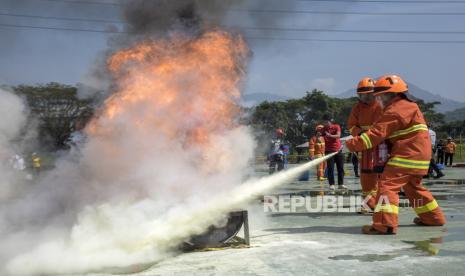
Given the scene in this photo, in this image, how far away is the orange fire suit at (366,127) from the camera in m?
7.35

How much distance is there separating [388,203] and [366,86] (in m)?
2.11

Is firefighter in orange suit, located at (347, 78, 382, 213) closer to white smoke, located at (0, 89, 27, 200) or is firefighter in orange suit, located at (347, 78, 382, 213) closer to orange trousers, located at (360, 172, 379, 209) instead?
orange trousers, located at (360, 172, 379, 209)

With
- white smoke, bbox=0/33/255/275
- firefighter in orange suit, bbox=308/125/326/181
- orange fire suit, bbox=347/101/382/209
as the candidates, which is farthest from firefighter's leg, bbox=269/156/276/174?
white smoke, bbox=0/33/255/275

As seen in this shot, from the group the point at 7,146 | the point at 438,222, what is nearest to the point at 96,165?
the point at 7,146

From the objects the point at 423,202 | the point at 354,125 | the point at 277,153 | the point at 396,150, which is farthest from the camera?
the point at 277,153

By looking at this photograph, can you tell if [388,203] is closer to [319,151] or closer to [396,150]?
[396,150]

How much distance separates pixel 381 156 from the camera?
671 cm

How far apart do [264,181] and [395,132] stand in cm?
177

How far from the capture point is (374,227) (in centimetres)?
616

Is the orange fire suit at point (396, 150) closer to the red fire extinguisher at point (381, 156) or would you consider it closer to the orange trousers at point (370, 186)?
the red fire extinguisher at point (381, 156)

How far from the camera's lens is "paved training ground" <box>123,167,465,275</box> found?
178 inches

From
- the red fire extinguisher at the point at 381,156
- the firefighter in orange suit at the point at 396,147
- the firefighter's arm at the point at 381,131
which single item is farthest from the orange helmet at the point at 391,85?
the red fire extinguisher at the point at 381,156

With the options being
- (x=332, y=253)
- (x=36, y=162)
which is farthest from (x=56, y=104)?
(x=332, y=253)

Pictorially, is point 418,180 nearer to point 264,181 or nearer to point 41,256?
point 264,181
